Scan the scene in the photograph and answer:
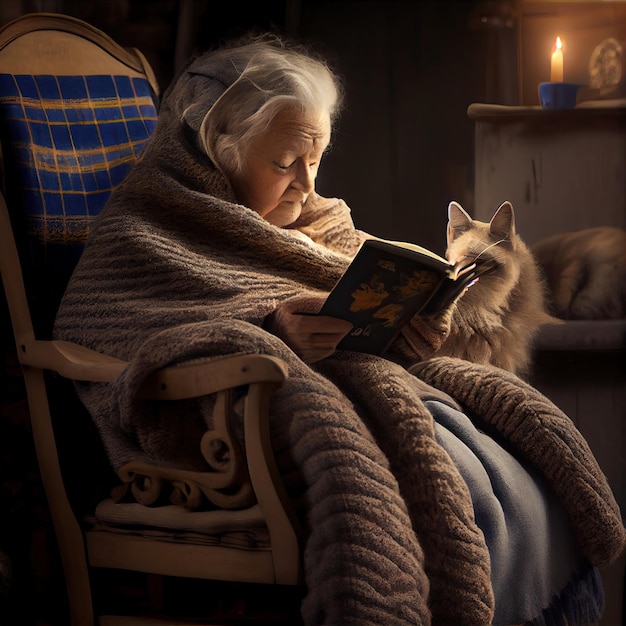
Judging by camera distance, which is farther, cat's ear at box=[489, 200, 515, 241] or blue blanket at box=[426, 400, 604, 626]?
cat's ear at box=[489, 200, 515, 241]

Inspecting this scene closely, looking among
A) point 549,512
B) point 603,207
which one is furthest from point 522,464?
point 603,207

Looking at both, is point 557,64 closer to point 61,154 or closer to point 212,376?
point 212,376

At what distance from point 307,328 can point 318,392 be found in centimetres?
15

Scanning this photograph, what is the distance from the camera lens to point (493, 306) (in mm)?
1652

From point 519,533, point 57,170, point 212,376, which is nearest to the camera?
point 212,376

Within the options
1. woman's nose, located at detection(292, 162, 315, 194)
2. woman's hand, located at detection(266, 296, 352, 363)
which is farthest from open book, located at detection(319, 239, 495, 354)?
woman's nose, located at detection(292, 162, 315, 194)

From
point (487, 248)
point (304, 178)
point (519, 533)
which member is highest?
point (304, 178)

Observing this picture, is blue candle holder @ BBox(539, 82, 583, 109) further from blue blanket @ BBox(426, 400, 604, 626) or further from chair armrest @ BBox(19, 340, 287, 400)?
chair armrest @ BBox(19, 340, 287, 400)

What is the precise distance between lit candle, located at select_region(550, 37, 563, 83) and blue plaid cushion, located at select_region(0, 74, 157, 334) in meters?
0.79

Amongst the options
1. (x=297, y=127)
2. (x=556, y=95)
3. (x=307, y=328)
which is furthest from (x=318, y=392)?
(x=556, y=95)

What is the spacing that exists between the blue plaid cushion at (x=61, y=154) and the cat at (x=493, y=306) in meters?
0.66

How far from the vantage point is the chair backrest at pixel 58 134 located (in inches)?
66.9

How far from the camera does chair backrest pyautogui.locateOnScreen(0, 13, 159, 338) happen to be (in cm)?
170

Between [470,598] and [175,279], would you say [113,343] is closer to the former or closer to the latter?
[175,279]
